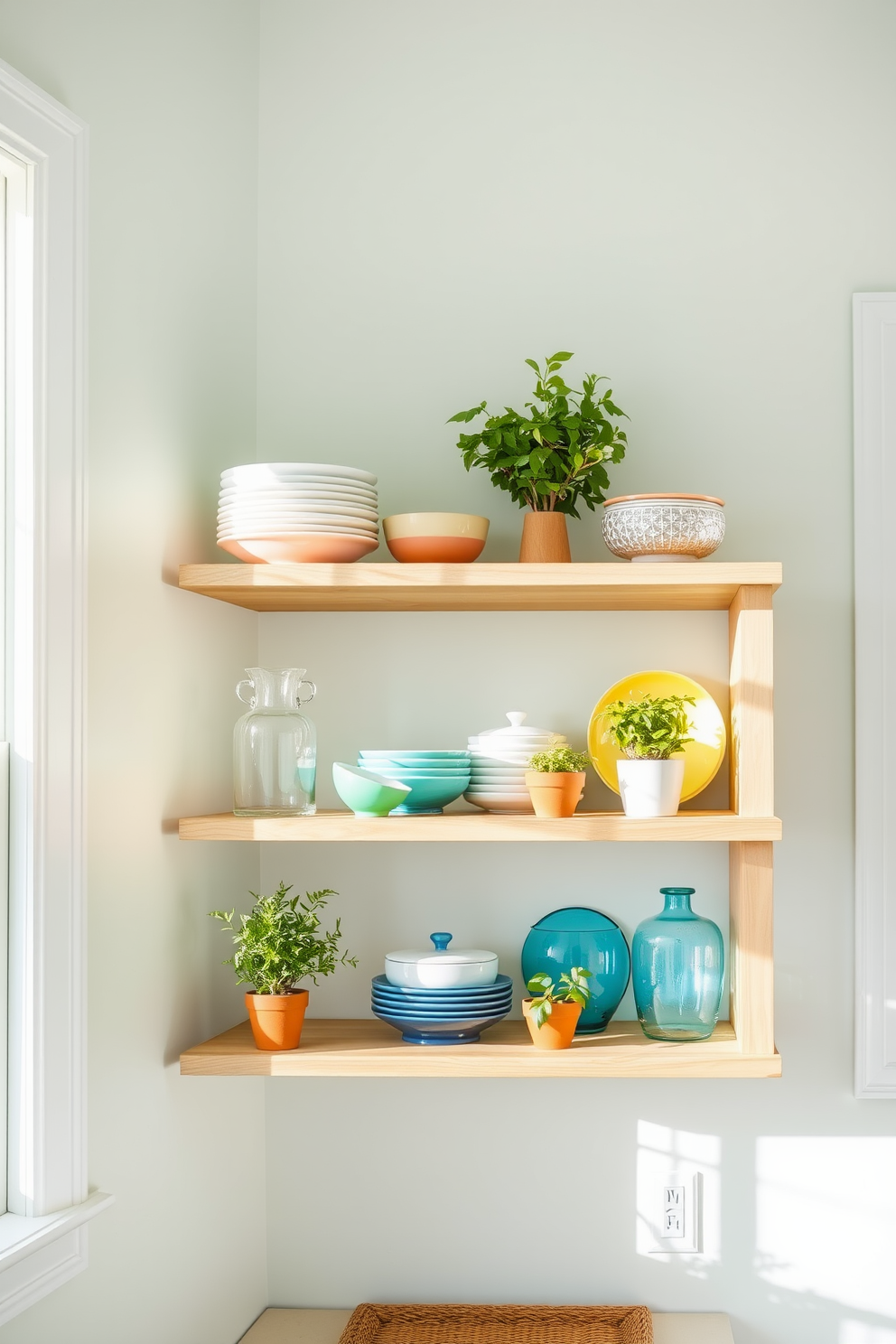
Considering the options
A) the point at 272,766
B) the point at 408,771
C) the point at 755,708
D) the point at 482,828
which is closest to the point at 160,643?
the point at 272,766

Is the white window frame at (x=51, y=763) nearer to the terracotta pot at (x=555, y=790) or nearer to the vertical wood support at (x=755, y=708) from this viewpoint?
the terracotta pot at (x=555, y=790)

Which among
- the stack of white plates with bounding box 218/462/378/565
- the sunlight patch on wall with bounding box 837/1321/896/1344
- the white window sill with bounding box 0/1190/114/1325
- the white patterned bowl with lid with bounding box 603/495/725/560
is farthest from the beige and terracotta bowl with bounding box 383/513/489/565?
the sunlight patch on wall with bounding box 837/1321/896/1344

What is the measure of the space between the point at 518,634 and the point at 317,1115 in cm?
83

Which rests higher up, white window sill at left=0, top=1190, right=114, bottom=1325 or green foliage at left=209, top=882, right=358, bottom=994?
green foliage at left=209, top=882, right=358, bottom=994

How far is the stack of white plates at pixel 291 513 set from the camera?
155 centimetres

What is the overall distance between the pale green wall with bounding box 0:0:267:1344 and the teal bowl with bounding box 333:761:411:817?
0.73 ft

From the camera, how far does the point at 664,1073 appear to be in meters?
1.51

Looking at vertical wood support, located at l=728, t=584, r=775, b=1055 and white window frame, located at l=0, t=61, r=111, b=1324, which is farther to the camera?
vertical wood support, located at l=728, t=584, r=775, b=1055

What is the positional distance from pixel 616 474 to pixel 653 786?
53 centimetres

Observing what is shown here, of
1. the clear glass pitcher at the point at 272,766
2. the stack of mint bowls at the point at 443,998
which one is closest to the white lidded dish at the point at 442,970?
the stack of mint bowls at the point at 443,998

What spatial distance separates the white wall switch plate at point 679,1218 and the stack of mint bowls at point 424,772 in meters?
0.71

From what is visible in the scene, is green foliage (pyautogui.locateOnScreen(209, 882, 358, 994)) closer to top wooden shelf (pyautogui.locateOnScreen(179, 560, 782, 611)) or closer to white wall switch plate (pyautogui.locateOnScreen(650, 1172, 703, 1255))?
top wooden shelf (pyautogui.locateOnScreen(179, 560, 782, 611))

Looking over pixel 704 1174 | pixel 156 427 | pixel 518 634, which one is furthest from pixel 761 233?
pixel 704 1174

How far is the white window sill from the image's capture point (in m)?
1.10
